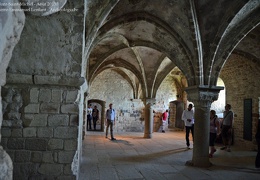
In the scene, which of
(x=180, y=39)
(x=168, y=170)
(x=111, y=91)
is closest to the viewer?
(x=168, y=170)

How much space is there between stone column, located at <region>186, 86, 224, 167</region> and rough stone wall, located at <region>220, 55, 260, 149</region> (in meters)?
3.58

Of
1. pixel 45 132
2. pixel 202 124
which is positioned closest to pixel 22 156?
pixel 45 132

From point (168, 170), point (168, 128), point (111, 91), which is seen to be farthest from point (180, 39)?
point (168, 128)

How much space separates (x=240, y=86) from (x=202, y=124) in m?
4.43

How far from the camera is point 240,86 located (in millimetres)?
8875

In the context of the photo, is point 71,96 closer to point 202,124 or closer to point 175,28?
point 202,124

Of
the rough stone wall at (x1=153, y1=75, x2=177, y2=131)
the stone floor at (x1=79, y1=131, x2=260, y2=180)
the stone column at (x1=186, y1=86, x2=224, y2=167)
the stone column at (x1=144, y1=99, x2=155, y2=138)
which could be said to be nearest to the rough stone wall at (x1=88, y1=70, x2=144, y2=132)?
the rough stone wall at (x1=153, y1=75, x2=177, y2=131)

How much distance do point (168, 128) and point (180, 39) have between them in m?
9.46

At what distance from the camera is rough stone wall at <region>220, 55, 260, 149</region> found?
8141mm

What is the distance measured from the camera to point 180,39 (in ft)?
19.0

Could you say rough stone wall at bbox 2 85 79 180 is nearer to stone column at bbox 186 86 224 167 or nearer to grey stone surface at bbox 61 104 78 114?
grey stone surface at bbox 61 104 78 114

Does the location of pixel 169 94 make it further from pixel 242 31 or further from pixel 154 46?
pixel 242 31

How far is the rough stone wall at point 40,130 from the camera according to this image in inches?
117

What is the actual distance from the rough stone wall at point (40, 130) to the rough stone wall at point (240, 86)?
7135mm
